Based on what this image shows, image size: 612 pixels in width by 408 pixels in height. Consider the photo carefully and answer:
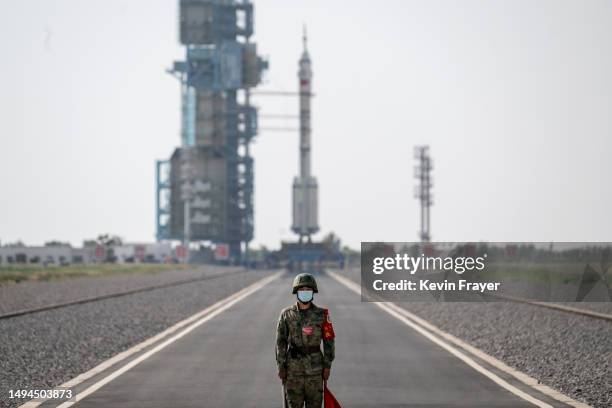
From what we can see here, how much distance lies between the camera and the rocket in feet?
368

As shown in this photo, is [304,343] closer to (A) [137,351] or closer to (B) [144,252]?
(A) [137,351]

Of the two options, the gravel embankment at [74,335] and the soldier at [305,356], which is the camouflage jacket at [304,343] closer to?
the soldier at [305,356]

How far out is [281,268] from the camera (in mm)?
127688

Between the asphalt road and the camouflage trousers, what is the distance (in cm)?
441

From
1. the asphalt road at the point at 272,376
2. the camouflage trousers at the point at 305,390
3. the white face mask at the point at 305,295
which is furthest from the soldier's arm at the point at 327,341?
the asphalt road at the point at 272,376

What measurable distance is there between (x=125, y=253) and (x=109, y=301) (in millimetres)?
116642

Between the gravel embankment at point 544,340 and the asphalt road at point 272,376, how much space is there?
122cm

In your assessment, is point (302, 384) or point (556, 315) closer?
point (302, 384)

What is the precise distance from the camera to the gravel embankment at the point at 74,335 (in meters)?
19.2

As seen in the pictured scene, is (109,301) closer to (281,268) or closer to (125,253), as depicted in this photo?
(281,268)

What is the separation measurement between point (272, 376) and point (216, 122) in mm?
121791

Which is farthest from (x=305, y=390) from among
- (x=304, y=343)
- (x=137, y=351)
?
(x=137, y=351)

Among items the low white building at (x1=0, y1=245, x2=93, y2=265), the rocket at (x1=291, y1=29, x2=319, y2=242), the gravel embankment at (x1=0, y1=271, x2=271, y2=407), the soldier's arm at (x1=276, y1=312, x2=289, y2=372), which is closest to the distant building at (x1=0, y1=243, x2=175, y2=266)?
the low white building at (x1=0, y1=245, x2=93, y2=265)

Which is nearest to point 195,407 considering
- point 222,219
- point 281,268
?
point 281,268
